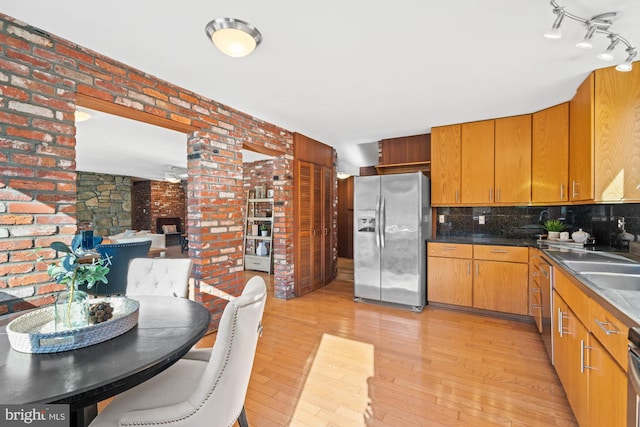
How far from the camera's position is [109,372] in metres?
0.98

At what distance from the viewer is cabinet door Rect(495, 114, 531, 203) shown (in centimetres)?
337

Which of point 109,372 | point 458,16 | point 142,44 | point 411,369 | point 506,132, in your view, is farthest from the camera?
point 506,132

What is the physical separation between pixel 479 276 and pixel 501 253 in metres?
0.36

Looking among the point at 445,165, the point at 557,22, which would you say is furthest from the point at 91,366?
the point at 445,165

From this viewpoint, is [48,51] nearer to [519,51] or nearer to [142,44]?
[142,44]

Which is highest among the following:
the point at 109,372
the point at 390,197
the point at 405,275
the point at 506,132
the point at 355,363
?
the point at 506,132

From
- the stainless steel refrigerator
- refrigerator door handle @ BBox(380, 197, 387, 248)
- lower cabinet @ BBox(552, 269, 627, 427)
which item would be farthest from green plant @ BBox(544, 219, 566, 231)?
refrigerator door handle @ BBox(380, 197, 387, 248)

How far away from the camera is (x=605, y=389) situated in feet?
4.09

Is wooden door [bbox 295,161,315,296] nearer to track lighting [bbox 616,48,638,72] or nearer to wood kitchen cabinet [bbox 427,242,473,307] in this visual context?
wood kitchen cabinet [bbox 427,242,473,307]

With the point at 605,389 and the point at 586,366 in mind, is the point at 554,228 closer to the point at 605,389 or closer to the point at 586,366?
the point at 586,366

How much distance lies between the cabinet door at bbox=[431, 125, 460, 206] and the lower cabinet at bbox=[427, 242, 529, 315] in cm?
65

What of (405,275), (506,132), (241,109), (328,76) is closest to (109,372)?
(328,76)

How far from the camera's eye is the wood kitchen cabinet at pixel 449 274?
11.4ft

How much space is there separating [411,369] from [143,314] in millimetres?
1945
